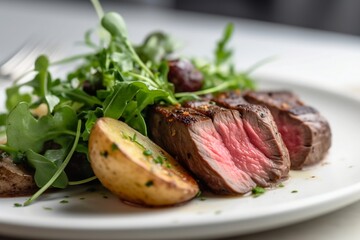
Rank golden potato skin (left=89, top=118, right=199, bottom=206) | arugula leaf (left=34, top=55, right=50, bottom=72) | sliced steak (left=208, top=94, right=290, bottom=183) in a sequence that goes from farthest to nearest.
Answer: arugula leaf (left=34, top=55, right=50, bottom=72) < sliced steak (left=208, top=94, right=290, bottom=183) < golden potato skin (left=89, top=118, right=199, bottom=206)

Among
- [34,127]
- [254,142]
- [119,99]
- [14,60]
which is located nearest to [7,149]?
[34,127]

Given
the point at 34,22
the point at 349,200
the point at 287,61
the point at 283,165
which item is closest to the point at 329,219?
the point at 349,200

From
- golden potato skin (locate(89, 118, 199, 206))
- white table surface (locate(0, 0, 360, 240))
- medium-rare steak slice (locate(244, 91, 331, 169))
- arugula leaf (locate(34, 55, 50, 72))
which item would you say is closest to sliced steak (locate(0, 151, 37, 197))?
golden potato skin (locate(89, 118, 199, 206))

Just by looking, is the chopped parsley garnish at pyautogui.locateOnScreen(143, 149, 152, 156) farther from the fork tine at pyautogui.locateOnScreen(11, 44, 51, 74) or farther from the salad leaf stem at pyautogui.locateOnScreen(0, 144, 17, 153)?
the fork tine at pyautogui.locateOnScreen(11, 44, 51, 74)

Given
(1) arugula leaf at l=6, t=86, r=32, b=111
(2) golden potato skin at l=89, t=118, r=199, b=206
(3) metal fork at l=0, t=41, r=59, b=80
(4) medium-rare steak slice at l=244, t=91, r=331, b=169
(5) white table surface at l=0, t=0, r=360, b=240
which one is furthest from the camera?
(5) white table surface at l=0, t=0, r=360, b=240

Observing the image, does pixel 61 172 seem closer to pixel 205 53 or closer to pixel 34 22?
pixel 205 53

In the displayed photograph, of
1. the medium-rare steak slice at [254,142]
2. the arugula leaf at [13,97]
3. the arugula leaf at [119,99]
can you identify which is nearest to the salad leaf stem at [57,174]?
the arugula leaf at [119,99]
